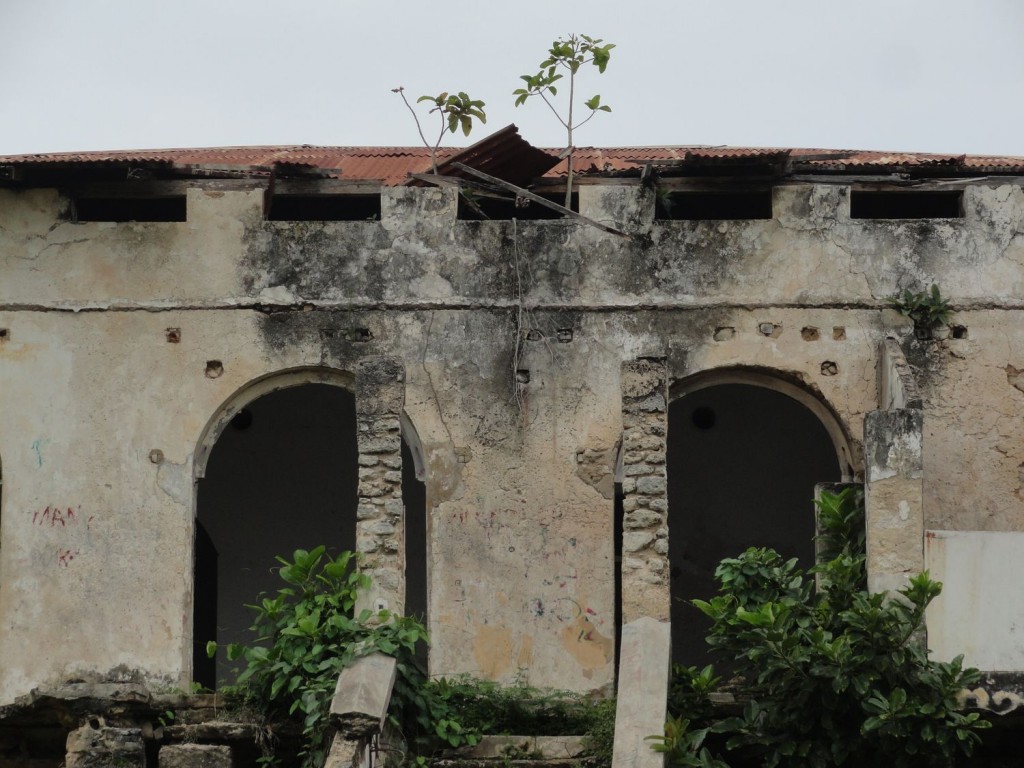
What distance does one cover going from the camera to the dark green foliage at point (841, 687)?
13.5 metres

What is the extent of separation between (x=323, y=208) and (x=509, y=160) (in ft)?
6.19

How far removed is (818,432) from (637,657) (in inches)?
271

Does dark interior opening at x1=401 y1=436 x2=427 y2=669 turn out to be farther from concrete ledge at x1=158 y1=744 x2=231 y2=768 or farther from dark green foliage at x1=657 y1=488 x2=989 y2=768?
dark green foliage at x1=657 y1=488 x2=989 y2=768

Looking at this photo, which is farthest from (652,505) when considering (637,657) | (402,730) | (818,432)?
(818,432)

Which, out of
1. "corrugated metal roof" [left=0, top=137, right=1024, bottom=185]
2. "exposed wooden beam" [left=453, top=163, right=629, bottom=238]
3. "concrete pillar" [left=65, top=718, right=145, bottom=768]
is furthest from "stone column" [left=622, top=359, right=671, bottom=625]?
"concrete pillar" [left=65, top=718, right=145, bottom=768]

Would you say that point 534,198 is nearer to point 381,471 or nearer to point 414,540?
point 381,471

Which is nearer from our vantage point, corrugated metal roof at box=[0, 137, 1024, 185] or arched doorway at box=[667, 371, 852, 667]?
corrugated metal roof at box=[0, 137, 1024, 185]

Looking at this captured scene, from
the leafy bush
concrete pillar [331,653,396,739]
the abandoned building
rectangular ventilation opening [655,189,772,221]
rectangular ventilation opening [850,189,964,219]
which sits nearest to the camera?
concrete pillar [331,653,396,739]

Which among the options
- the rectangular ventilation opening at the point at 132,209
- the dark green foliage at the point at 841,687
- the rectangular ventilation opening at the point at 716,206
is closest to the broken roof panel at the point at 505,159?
the rectangular ventilation opening at the point at 716,206

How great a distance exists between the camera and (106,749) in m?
14.3

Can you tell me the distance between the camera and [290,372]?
664 inches

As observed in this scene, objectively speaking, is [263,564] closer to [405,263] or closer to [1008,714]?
[405,263]

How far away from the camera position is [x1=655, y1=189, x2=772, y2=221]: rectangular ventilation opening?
17.1 m

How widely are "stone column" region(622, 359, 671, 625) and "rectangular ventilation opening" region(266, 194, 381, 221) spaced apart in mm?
3636
